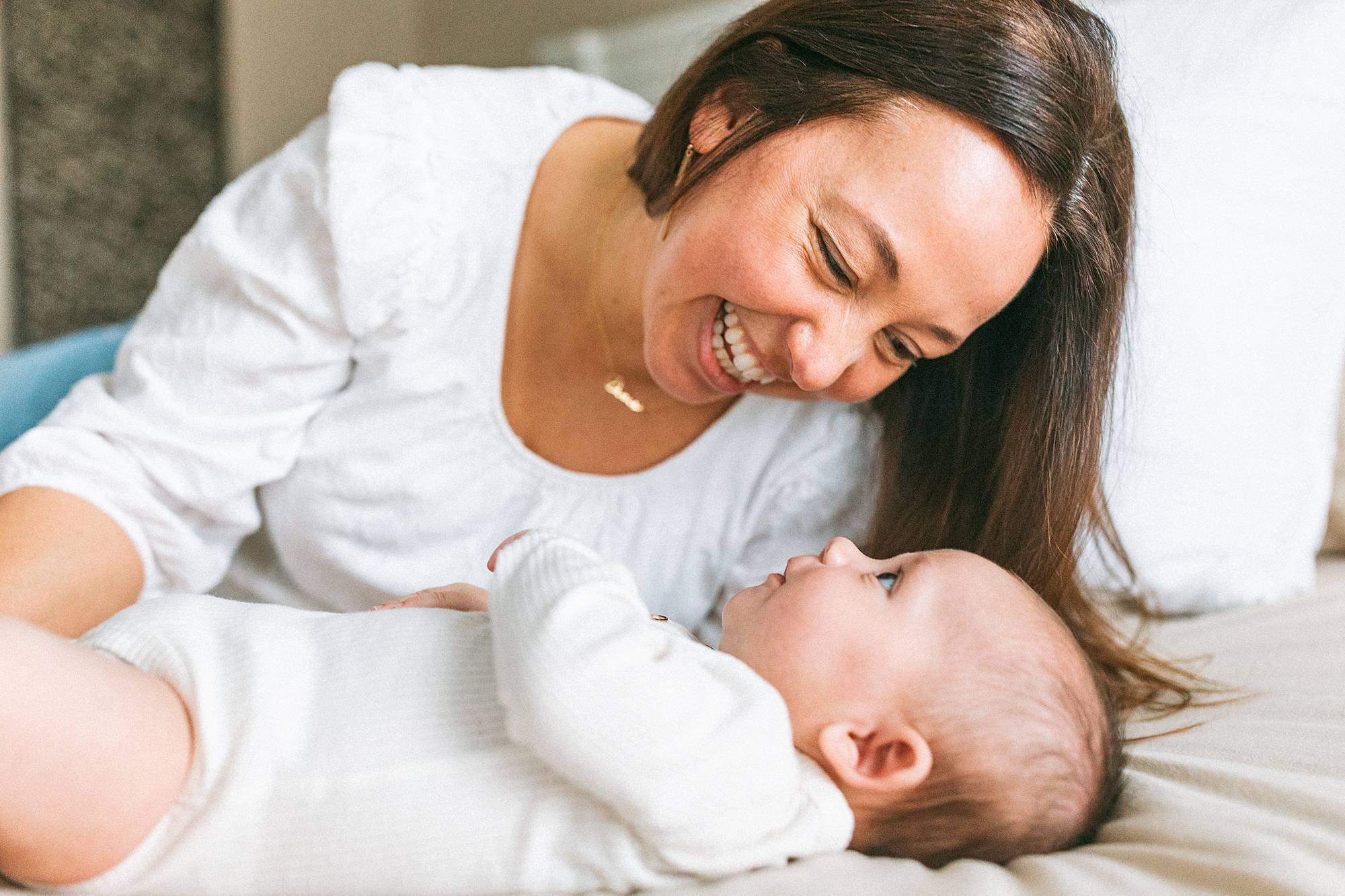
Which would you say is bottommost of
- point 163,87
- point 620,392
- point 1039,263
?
point 163,87

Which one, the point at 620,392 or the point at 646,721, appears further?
the point at 620,392

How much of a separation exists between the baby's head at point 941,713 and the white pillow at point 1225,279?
0.51 m

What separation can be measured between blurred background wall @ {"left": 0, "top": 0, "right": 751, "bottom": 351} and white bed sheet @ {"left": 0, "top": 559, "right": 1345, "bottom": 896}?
156cm

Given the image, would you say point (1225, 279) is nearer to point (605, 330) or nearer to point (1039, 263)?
point (1039, 263)

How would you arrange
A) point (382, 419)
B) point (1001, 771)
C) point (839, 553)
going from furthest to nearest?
point (382, 419) < point (839, 553) < point (1001, 771)

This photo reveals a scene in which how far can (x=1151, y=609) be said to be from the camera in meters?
1.28

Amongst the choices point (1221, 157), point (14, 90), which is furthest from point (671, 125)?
point (14, 90)

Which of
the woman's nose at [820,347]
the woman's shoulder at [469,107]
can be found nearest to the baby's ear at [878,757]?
the woman's nose at [820,347]

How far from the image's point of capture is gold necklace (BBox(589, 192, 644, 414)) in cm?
122

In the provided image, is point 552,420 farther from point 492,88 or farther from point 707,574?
point 492,88

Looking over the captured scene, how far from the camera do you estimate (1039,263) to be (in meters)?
1.10

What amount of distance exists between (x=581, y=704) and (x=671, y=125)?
2.21 feet

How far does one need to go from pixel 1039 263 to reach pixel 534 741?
74cm

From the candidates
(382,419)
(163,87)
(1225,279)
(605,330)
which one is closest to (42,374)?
(382,419)
